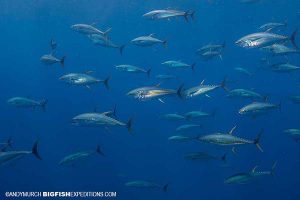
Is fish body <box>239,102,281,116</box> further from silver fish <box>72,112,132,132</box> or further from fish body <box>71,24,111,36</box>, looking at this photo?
fish body <box>71,24,111,36</box>

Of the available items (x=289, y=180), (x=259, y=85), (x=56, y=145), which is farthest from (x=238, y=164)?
(x=56, y=145)

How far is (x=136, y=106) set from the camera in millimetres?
20656

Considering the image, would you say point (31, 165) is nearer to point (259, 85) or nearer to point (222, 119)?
point (222, 119)

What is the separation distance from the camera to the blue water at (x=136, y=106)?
52.4 ft

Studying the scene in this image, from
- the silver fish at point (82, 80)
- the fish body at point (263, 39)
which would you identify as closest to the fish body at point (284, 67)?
the fish body at point (263, 39)

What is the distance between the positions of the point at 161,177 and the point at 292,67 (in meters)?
8.94

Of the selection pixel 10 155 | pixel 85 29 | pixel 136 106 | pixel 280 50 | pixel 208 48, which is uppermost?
pixel 85 29

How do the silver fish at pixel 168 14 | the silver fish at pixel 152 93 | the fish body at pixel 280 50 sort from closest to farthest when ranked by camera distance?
the silver fish at pixel 152 93
the fish body at pixel 280 50
the silver fish at pixel 168 14

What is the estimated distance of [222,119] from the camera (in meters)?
19.5

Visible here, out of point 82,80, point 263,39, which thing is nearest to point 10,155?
point 82,80

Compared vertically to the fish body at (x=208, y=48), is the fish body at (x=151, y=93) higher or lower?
lower

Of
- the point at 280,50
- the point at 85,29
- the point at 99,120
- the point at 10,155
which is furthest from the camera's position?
the point at 85,29

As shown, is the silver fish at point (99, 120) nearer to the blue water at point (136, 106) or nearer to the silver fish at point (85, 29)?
the silver fish at point (85, 29)

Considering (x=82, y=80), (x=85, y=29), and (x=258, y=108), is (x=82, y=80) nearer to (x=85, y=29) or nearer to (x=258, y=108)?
(x=85, y=29)
